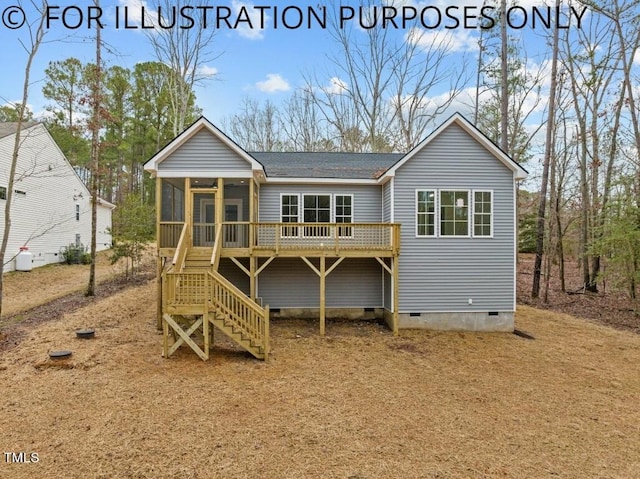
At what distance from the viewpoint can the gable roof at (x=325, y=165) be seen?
38.4ft

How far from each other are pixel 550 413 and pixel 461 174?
701 centimetres

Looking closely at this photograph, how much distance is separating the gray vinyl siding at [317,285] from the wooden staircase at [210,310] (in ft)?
11.2

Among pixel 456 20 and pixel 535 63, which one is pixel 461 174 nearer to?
pixel 456 20

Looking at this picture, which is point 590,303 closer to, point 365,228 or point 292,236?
point 365,228

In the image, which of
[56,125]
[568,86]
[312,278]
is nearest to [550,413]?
[312,278]

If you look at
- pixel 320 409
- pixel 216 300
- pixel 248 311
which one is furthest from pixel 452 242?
pixel 216 300

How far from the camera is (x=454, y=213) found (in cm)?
1080

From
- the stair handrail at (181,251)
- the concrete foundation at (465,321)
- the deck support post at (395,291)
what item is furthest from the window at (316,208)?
the concrete foundation at (465,321)

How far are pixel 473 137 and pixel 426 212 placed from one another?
2741mm

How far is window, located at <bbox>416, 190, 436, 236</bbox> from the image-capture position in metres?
10.8

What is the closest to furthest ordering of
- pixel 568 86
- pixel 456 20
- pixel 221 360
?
pixel 221 360
pixel 456 20
pixel 568 86

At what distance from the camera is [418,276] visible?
10.8m

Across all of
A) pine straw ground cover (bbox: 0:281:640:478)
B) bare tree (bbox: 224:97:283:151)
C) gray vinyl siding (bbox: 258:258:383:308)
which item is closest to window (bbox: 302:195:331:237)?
gray vinyl siding (bbox: 258:258:383:308)

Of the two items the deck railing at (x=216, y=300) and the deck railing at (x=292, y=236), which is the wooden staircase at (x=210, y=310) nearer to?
the deck railing at (x=216, y=300)
